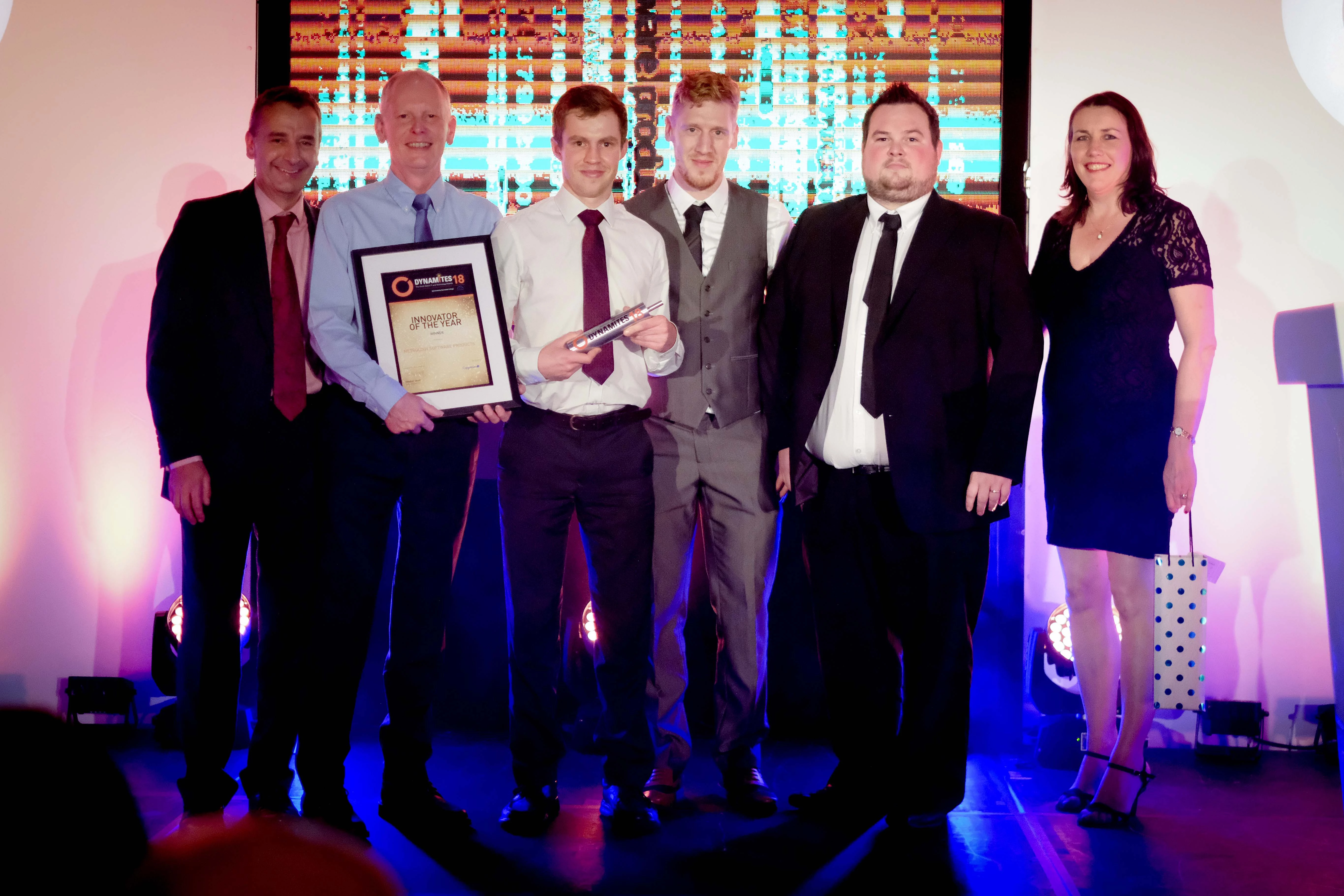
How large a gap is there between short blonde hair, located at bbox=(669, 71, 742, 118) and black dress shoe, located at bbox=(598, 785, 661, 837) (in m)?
2.01

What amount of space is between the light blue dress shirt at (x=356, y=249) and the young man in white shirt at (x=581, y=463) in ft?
0.66

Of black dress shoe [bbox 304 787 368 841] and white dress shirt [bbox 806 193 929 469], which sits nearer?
black dress shoe [bbox 304 787 368 841]

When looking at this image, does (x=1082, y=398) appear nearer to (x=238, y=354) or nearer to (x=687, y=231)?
(x=687, y=231)

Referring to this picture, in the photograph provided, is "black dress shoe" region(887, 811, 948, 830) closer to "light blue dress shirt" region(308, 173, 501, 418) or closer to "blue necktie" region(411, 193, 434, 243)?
"light blue dress shirt" region(308, 173, 501, 418)

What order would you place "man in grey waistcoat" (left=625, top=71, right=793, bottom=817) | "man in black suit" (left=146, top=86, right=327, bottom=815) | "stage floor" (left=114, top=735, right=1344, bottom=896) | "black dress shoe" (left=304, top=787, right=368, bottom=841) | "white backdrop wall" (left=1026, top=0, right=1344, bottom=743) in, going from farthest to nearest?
"white backdrop wall" (left=1026, top=0, right=1344, bottom=743) < "man in grey waistcoat" (left=625, top=71, right=793, bottom=817) < "man in black suit" (left=146, top=86, right=327, bottom=815) < "black dress shoe" (left=304, top=787, right=368, bottom=841) < "stage floor" (left=114, top=735, right=1344, bottom=896)

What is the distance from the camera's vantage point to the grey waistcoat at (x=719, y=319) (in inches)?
117

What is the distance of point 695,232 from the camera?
301 centimetres

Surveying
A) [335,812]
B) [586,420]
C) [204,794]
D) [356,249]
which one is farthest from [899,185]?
[204,794]

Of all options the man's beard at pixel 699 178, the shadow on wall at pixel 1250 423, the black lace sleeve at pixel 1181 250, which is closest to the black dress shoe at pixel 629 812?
the man's beard at pixel 699 178

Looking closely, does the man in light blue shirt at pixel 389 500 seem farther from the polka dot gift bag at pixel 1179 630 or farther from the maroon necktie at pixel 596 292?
the polka dot gift bag at pixel 1179 630

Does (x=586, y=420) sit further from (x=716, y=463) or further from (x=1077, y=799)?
(x=1077, y=799)

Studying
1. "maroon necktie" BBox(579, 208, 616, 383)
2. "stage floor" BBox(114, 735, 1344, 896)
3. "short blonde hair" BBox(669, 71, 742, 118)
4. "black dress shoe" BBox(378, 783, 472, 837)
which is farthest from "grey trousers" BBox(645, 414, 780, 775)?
"short blonde hair" BBox(669, 71, 742, 118)

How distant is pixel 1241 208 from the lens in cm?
359

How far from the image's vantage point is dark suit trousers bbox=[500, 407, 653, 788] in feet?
8.95
